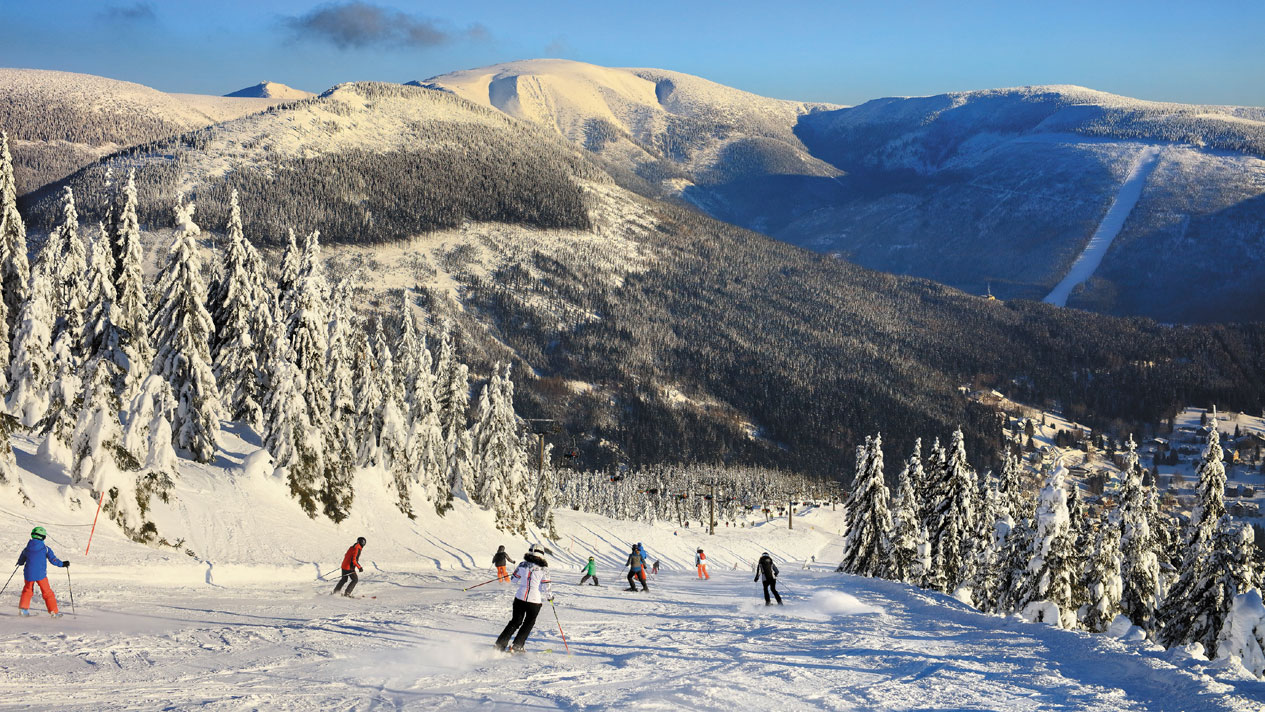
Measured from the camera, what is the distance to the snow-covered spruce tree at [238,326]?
127 feet

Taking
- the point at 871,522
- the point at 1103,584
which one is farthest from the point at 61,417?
the point at 871,522

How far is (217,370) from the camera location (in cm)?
4050

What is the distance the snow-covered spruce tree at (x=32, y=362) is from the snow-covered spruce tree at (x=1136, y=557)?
40118 mm

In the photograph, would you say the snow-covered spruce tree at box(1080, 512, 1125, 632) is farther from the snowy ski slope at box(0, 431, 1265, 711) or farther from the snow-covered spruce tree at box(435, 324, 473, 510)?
the snow-covered spruce tree at box(435, 324, 473, 510)

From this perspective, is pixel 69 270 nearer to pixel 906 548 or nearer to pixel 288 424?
pixel 288 424

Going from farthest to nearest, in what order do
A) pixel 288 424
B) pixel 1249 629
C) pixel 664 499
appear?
pixel 664 499, pixel 288 424, pixel 1249 629

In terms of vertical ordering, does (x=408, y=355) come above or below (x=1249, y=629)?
above

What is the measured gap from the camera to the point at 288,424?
1337 inches

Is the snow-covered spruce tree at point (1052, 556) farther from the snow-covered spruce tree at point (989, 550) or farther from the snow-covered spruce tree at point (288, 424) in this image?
the snow-covered spruce tree at point (288, 424)

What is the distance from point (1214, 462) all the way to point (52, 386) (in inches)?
1743

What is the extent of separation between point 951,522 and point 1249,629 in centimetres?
2952

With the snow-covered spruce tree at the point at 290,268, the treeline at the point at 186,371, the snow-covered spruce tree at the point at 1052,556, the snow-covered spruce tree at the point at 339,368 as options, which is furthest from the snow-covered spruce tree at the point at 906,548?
the snow-covered spruce tree at the point at 290,268

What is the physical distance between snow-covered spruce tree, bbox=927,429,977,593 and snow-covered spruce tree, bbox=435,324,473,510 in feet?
85.8

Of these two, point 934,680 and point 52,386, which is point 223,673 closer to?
point 934,680
